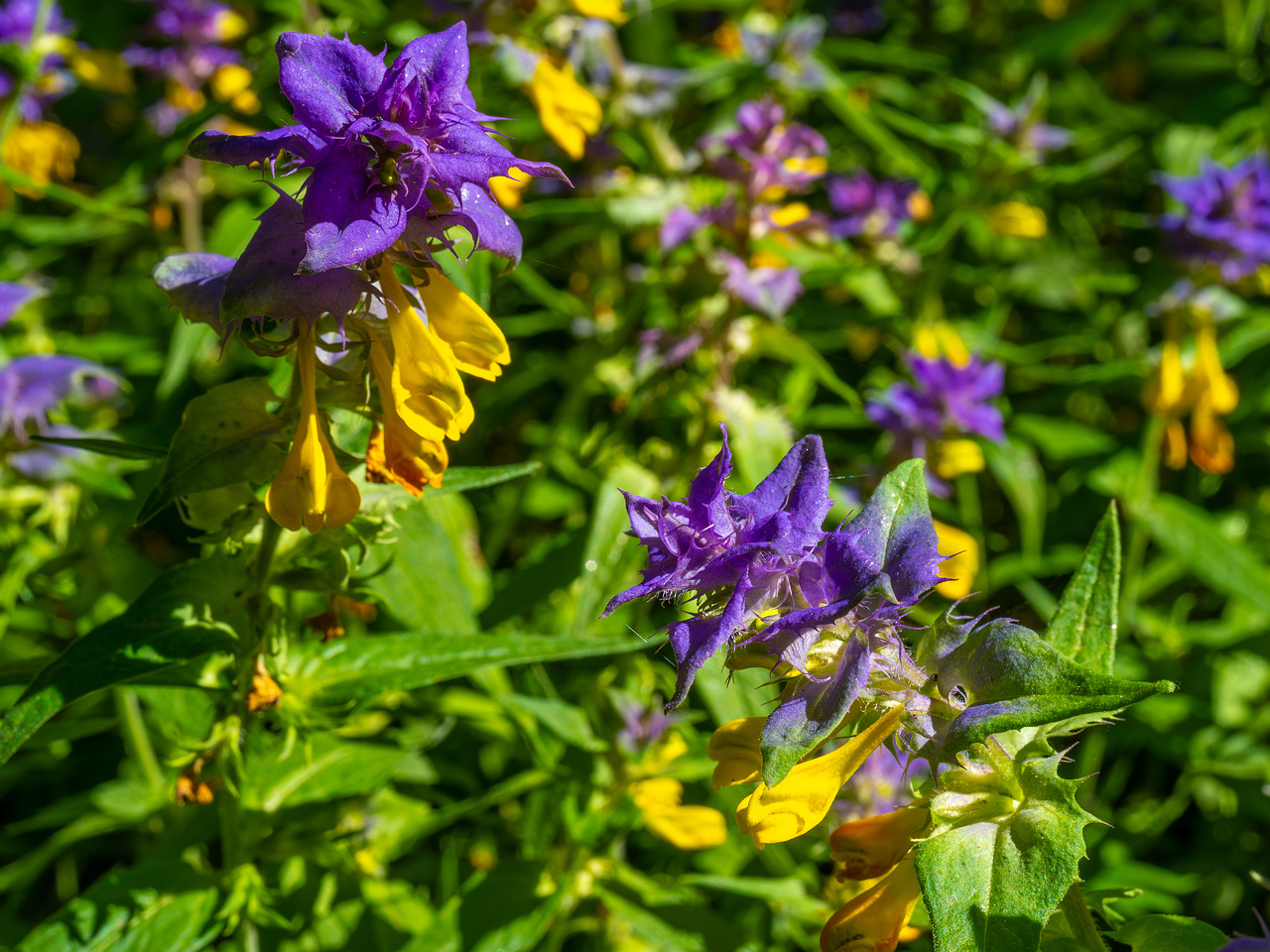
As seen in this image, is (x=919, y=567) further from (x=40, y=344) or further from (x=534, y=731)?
(x=40, y=344)

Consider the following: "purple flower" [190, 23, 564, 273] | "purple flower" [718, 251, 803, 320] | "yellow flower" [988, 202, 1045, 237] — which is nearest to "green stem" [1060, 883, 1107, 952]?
"purple flower" [190, 23, 564, 273]

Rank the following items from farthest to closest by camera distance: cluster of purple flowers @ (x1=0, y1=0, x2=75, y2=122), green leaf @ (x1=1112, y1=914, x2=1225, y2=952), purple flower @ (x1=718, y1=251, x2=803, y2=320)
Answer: cluster of purple flowers @ (x1=0, y1=0, x2=75, y2=122) → purple flower @ (x1=718, y1=251, x2=803, y2=320) → green leaf @ (x1=1112, y1=914, x2=1225, y2=952)

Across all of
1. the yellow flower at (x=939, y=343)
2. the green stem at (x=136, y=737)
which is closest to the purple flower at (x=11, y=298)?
the green stem at (x=136, y=737)

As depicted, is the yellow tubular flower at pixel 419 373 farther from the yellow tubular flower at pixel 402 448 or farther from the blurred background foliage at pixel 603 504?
the blurred background foliage at pixel 603 504

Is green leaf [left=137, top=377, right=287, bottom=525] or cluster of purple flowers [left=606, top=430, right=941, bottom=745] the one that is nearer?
cluster of purple flowers [left=606, top=430, right=941, bottom=745]

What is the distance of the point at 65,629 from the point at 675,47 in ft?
8.42

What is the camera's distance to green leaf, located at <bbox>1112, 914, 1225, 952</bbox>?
102 cm

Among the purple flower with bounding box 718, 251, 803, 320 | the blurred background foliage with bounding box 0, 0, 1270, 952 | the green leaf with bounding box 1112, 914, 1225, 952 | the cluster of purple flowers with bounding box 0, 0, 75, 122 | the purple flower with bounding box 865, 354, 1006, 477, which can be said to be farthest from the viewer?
the cluster of purple flowers with bounding box 0, 0, 75, 122

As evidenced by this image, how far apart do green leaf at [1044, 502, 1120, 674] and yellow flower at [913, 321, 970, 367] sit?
1502 mm

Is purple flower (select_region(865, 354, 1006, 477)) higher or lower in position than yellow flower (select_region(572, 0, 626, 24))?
lower

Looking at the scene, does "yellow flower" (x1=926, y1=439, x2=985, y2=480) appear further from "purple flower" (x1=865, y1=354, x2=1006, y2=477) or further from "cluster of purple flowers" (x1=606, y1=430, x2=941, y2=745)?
"cluster of purple flowers" (x1=606, y1=430, x2=941, y2=745)

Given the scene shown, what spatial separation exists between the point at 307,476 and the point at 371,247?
10.7 inches

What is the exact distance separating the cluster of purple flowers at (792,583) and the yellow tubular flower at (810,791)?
50mm

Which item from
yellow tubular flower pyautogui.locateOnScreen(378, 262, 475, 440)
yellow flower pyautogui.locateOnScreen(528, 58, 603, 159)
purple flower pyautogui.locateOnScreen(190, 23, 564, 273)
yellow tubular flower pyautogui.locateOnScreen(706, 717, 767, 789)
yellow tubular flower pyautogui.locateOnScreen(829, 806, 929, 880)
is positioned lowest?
yellow tubular flower pyautogui.locateOnScreen(829, 806, 929, 880)
